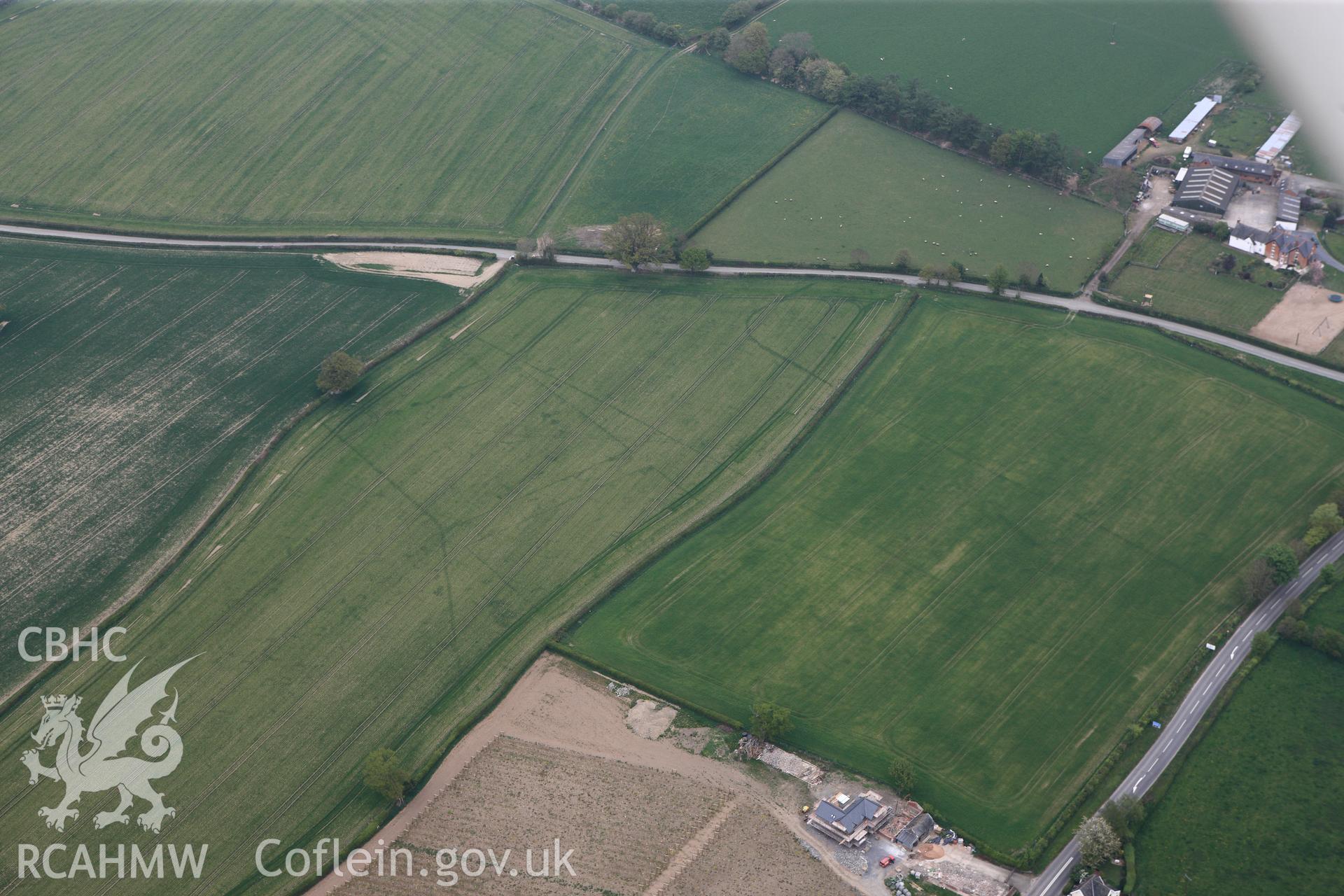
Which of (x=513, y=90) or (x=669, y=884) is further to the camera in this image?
(x=513, y=90)

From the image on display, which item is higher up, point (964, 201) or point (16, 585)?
point (964, 201)

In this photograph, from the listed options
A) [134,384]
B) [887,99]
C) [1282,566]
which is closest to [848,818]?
[1282,566]

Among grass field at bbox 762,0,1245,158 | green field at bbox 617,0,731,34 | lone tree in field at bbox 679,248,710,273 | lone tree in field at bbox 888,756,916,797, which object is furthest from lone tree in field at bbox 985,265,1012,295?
green field at bbox 617,0,731,34

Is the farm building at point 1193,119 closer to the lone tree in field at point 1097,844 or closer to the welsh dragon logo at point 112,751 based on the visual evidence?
the lone tree in field at point 1097,844

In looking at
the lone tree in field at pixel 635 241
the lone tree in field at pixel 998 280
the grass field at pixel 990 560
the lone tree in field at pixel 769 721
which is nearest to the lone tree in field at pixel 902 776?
the grass field at pixel 990 560

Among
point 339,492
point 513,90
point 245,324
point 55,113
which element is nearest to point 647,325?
point 339,492

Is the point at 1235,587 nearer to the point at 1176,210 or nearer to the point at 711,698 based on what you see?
the point at 711,698

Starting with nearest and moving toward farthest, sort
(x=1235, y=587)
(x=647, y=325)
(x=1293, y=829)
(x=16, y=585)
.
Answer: (x=1293, y=829), (x=1235, y=587), (x=16, y=585), (x=647, y=325)
